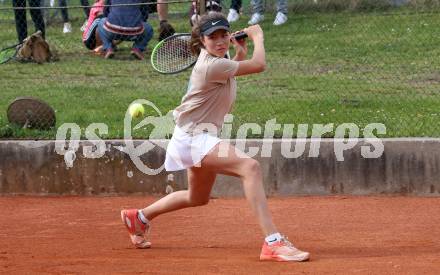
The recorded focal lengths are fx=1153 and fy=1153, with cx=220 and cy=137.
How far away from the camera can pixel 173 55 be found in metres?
10.6

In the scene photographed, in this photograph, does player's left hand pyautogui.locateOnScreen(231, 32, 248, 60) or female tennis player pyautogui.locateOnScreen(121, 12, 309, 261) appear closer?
female tennis player pyautogui.locateOnScreen(121, 12, 309, 261)

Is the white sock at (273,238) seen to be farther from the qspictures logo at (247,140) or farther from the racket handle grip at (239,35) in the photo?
the qspictures logo at (247,140)

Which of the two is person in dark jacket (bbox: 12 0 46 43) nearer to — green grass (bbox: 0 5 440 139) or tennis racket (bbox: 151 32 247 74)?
green grass (bbox: 0 5 440 139)

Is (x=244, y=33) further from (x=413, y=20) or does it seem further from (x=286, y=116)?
(x=413, y=20)

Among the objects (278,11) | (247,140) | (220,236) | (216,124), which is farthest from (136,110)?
(216,124)

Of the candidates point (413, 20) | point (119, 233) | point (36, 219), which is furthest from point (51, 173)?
point (413, 20)

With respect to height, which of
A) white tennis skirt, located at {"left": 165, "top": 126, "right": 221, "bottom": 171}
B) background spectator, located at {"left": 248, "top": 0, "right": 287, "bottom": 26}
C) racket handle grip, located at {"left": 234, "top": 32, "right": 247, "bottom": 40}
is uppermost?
background spectator, located at {"left": 248, "top": 0, "right": 287, "bottom": 26}

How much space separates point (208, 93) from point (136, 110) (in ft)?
13.4

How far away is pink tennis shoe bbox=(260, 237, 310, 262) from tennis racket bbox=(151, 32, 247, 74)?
316 cm

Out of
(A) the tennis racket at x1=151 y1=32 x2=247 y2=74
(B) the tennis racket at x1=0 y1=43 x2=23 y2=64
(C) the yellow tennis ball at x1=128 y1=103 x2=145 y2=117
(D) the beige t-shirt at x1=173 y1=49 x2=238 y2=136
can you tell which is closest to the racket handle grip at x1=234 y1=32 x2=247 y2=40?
(D) the beige t-shirt at x1=173 y1=49 x2=238 y2=136

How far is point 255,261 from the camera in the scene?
25.0 feet

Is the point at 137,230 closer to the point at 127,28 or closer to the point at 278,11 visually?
the point at 127,28

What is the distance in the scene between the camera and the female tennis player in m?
7.59

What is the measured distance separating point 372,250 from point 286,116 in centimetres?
382
